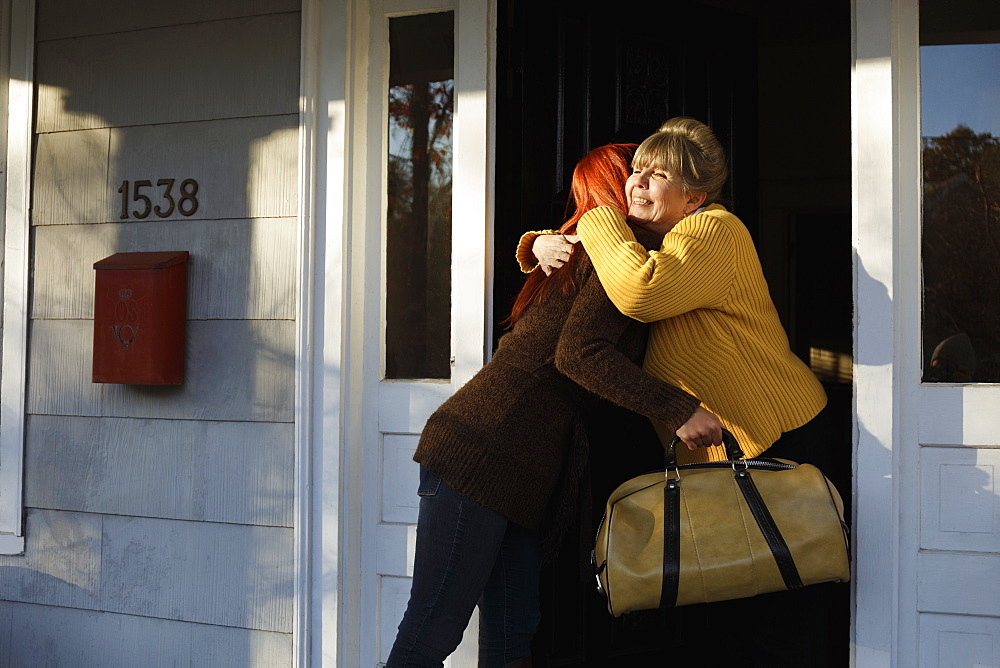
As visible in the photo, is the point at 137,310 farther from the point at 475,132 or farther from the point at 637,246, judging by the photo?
the point at 637,246

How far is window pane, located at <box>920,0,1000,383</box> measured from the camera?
6.95 ft

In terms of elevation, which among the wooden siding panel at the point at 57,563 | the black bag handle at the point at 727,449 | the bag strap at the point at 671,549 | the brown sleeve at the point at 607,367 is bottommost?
the wooden siding panel at the point at 57,563

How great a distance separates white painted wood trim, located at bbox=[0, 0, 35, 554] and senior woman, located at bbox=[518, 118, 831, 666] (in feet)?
5.87

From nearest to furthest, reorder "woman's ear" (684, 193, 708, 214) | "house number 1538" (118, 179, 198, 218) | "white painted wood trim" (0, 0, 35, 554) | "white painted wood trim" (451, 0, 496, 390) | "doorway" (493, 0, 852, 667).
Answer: "woman's ear" (684, 193, 708, 214)
"white painted wood trim" (451, 0, 496, 390)
"doorway" (493, 0, 852, 667)
"house number 1538" (118, 179, 198, 218)
"white painted wood trim" (0, 0, 35, 554)

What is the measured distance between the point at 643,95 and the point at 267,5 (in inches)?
43.6

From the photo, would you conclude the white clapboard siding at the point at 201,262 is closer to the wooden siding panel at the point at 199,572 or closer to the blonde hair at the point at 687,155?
the wooden siding panel at the point at 199,572

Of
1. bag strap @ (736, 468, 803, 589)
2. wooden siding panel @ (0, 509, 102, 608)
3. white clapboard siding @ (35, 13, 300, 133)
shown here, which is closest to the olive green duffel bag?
bag strap @ (736, 468, 803, 589)

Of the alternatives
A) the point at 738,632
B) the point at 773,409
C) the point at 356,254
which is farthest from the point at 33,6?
the point at 738,632

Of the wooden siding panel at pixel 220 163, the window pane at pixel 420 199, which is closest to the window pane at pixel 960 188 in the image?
the window pane at pixel 420 199

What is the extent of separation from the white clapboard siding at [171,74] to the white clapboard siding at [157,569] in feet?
3.89

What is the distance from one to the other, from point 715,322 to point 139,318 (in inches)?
63.4

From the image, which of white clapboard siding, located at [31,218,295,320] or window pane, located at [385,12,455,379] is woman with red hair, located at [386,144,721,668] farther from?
white clapboard siding, located at [31,218,295,320]

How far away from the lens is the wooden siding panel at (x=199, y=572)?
2.54 metres

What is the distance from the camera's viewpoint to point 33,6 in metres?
2.80
